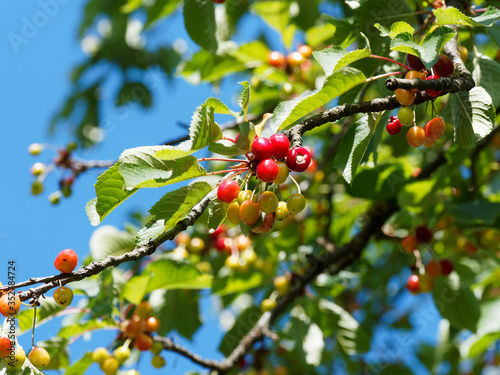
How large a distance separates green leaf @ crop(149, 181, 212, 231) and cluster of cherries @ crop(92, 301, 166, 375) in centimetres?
113

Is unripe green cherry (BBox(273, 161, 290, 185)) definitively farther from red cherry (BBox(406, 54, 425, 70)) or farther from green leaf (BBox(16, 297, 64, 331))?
green leaf (BBox(16, 297, 64, 331))

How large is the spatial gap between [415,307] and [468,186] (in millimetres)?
2212

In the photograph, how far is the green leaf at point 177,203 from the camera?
1.22 metres

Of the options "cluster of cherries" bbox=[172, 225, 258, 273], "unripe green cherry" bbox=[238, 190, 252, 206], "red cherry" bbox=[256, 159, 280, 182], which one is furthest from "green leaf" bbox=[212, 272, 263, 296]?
"red cherry" bbox=[256, 159, 280, 182]

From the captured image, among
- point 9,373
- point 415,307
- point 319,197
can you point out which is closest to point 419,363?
point 415,307

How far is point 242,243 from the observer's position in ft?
10.7

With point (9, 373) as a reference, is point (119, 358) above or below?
below

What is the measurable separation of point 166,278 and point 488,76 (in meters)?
1.70

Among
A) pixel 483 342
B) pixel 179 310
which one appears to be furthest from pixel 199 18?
pixel 483 342

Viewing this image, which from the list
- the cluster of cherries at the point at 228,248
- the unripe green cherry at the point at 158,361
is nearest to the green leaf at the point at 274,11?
the cluster of cherries at the point at 228,248

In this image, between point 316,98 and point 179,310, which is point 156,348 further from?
point 316,98

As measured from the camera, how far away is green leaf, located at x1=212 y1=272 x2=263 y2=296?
113 inches

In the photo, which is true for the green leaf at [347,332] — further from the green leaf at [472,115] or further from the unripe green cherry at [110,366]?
the green leaf at [472,115]

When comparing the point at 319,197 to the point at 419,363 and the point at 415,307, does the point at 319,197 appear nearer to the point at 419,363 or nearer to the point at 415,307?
the point at 415,307
